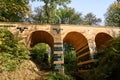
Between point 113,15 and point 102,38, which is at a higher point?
point 113,15

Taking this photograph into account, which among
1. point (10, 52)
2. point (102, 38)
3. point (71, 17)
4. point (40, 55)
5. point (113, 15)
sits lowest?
point (40, 55)

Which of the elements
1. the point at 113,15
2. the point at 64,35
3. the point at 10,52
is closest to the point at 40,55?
the point at 64,35

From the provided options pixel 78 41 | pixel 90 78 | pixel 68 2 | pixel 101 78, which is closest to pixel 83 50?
pixel 78 41

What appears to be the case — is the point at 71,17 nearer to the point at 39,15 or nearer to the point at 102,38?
the point at 39,15

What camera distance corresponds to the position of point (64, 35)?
62.0 feet

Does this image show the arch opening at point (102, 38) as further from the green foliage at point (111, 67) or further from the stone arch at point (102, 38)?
the green foliage at point (111, 67)

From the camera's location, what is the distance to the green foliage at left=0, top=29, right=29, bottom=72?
14164 millimetres

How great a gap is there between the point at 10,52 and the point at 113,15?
91.0ft

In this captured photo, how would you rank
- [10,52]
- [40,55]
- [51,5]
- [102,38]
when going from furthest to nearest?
[51,5]
[40,55]
[102,38]
[10,52]

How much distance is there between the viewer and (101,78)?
1435 centimetres

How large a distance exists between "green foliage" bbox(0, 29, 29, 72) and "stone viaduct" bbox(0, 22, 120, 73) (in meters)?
1.30

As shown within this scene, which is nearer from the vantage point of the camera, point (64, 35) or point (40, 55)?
point (64, 35)

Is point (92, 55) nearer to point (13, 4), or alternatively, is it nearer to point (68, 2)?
point (13, 4)

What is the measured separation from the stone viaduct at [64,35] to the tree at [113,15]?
51.9 ft
